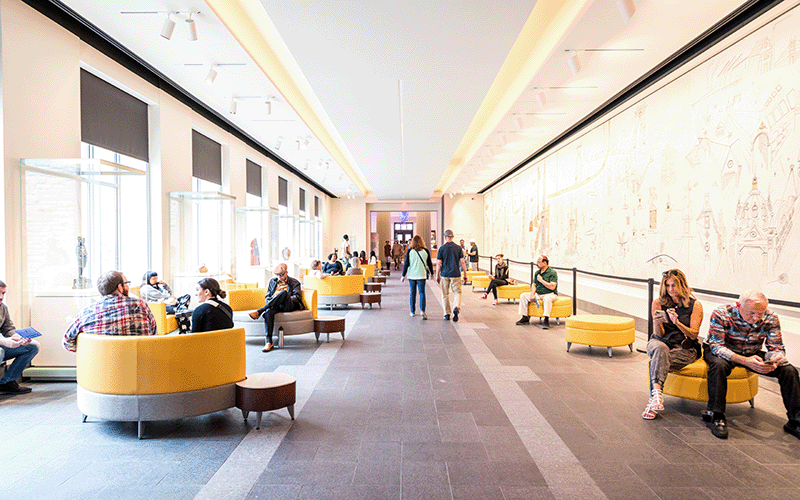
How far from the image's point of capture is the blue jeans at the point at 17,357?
18.3 feet

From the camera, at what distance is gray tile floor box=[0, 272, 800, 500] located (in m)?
3.32

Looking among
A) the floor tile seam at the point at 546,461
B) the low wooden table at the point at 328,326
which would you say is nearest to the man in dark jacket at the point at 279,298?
the low wooden table at the point at 328,326

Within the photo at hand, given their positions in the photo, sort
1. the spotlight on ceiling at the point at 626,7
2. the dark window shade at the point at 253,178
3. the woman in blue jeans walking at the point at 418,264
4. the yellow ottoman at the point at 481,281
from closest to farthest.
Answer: the spotlight on ceiling at the point at 626,7
the woman in blue jeans walking at the point at 418,264
the dark window shade at the point at 253,178
the yellow ottoman at the point at 481,281

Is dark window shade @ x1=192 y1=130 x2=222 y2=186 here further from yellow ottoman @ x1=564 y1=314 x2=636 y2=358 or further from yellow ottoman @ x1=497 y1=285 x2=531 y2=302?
yellow ottoman @ x1=564 y1=314 x2=636 y2=358

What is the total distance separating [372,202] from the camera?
30594mm

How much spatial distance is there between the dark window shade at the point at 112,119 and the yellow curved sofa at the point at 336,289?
15.7ft

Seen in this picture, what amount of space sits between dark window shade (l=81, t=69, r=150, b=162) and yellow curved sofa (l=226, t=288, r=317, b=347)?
10.3ft

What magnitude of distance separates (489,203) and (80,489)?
24.9m

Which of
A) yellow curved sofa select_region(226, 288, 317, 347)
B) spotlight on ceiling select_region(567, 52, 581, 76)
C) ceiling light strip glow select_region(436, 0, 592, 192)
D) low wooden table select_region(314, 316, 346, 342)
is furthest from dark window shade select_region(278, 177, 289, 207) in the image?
spotlight on ceiling select_region(567, 52, 581, 76)

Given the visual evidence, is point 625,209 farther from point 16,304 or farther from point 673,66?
point 16,304

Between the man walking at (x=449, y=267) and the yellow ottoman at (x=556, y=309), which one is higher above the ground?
the man walking at (x=449, y=267)

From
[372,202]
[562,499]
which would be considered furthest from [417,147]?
[372,202]

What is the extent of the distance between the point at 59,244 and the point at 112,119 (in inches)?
118

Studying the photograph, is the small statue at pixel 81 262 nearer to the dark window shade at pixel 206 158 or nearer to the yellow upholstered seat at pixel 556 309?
the dark window shade at pixel 206 158
